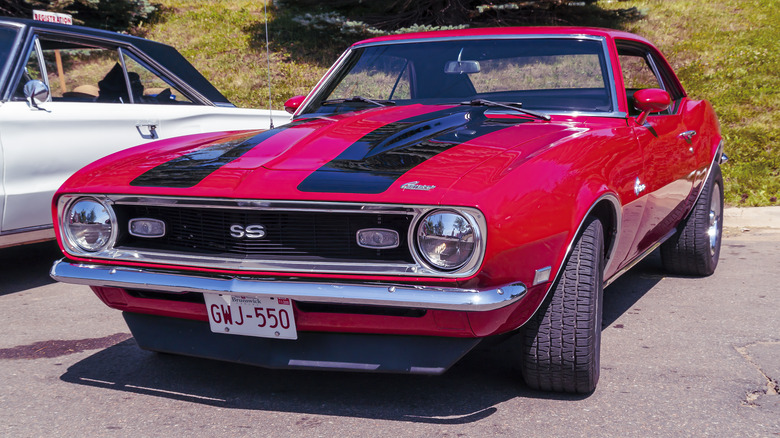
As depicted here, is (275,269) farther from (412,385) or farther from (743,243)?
(743,243)

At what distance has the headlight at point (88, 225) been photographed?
2.83 m

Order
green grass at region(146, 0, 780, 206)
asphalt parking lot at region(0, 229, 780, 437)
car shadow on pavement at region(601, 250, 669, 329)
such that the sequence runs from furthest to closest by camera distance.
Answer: green grass at region(146, 0, 780, 206) < car shadow on pavement at region(601, 250, 669, 329) < asphalt parking lot at region(0, 229, 780, 437)

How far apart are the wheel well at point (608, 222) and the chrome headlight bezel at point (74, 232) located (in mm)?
1825

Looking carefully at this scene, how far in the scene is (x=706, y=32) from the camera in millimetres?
13602

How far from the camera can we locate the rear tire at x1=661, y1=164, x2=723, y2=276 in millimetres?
4648

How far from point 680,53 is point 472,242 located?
11743mm

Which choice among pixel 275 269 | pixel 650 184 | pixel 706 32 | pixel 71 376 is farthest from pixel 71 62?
pixel 706 32

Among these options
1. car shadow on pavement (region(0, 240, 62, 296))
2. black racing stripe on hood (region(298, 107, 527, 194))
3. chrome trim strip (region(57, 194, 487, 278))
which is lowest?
car shadow on pavement (region(0, 240, 62, 296))

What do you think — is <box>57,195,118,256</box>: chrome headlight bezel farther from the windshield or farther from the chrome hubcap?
the chrome hubcap

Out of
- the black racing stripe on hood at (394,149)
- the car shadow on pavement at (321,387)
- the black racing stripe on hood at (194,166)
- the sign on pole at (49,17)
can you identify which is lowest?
the car shadow on pavement at (321,387)

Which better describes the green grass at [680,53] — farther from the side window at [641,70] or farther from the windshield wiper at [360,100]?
the windshield wiper at [360,100]

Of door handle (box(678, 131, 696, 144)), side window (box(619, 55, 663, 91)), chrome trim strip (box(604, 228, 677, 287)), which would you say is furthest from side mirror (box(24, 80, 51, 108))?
door handle (box(678, 131, 696, 144))

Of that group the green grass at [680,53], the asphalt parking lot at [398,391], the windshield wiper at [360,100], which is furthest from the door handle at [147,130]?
the green grass at [680,53]

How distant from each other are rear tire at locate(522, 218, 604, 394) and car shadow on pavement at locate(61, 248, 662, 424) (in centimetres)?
13
